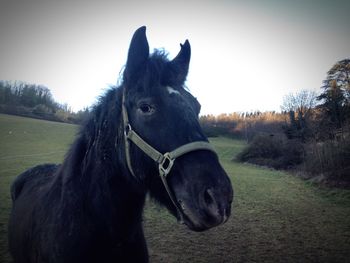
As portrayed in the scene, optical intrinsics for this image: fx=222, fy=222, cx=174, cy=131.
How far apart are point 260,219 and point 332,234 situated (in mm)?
2302

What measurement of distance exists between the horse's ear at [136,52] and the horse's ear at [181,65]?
32 cm

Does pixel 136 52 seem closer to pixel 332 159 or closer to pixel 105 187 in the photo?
pixel 105 187

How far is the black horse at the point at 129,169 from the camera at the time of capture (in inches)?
72.5

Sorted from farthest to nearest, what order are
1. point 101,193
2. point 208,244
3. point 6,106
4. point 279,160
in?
point 6,106 < point 279,160 < point 208,244 < point 101,193

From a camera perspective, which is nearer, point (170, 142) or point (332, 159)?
point (170, 142)

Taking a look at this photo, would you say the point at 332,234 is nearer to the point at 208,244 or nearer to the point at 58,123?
the point at 208,244

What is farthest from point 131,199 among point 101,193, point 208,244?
point 208,244

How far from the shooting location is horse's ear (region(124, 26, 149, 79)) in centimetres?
227

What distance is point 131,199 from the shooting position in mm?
2361

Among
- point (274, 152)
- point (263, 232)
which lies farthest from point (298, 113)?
point (263, 232)

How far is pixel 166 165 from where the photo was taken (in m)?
1.90

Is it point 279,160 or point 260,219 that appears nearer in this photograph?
point 260,219

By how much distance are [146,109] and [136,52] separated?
2.08ft

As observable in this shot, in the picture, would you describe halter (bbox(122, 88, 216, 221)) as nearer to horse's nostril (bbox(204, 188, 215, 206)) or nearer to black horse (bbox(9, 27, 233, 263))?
black horse (bbox(9, 27, 233, 263))
